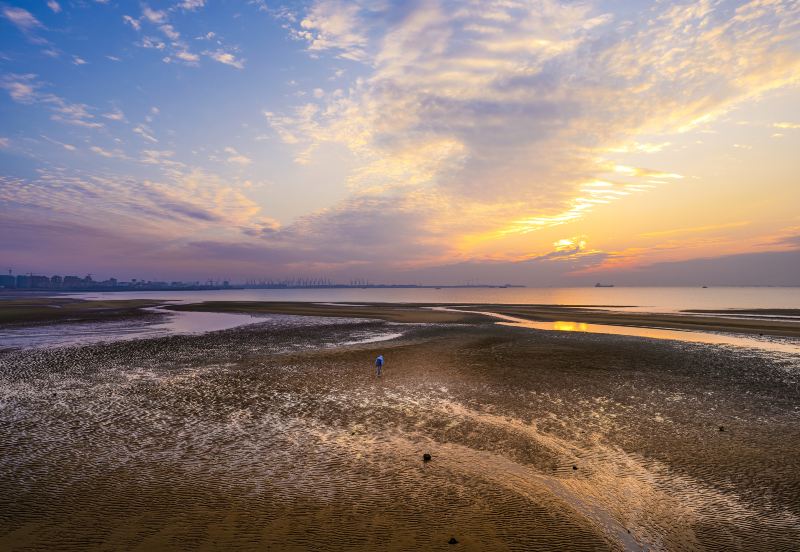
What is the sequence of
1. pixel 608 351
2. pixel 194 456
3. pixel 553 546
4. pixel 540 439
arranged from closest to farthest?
pixel 553 546
pixel 194 456
pixel 540 439
pixel 608 351

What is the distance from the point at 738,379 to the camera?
2409cm

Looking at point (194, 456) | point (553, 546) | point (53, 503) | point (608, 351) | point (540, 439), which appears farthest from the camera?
point (608, 351)

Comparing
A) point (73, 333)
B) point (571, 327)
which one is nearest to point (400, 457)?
point (571, 327)

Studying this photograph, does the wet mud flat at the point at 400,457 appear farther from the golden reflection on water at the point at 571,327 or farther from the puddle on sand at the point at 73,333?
the golden reflection on water at the point at 571,327

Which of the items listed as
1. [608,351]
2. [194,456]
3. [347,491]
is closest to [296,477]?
[347,491]

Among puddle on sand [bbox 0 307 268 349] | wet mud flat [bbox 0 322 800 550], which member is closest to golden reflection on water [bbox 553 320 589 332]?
wet mud flat [bbox 0 322 800 550]

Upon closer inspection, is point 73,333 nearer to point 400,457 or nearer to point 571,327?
point 400,457

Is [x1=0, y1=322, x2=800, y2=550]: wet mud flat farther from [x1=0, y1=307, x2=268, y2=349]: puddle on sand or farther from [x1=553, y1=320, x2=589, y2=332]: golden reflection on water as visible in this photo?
[x1=553, y1=320, x2=589, y2=332]: golden reflection on water

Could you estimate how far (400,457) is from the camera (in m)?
13.1

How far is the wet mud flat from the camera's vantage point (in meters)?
8.96

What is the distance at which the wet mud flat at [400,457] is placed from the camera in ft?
29.4

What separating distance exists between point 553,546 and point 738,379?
74.4 feet

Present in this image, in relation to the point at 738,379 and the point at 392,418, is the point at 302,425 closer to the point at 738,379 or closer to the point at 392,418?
the point at 392,418

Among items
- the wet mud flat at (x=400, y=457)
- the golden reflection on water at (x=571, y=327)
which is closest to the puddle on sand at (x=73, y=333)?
the wet mud flat at (x=400, y=457)
